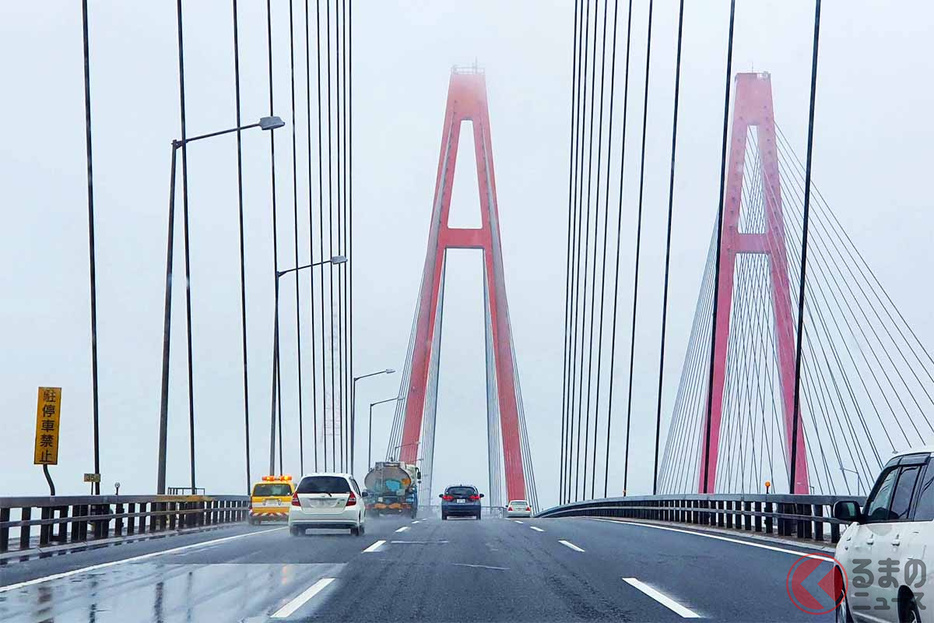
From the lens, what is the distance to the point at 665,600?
33.4 feet

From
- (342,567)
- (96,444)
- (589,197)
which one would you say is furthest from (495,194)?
(342,567)

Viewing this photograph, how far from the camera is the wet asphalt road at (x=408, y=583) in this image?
9.34 meters

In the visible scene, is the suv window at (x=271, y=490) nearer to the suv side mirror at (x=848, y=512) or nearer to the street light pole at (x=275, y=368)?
the street light pole at (x=275, y=368)

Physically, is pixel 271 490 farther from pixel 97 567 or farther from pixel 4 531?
pixel 97 567

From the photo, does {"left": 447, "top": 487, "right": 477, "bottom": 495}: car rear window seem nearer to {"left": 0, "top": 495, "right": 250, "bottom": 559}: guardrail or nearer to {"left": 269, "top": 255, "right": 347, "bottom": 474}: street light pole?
{"left": 269, "top": 255, "right": 347, "bottom": 474}: street light pole

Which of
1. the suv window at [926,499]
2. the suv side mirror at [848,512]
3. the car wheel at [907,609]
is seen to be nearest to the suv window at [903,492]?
the suv window at [926,499]

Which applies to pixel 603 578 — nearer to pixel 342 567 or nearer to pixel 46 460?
pixel 342 567

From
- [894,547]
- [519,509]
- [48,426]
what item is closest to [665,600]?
[894,547]

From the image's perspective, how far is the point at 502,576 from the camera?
499 inches

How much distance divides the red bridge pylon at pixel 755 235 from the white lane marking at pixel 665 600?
20823mm

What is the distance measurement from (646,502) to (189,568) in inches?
824

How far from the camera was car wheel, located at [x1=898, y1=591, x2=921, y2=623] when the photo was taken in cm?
634

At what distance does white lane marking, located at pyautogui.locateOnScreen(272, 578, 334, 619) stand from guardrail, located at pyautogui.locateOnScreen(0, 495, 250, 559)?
6.39 meters
